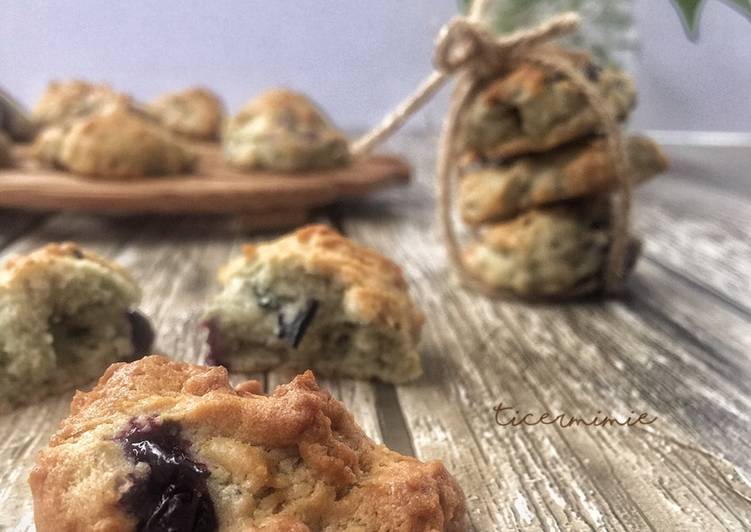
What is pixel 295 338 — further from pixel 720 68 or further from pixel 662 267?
pixel 720 68

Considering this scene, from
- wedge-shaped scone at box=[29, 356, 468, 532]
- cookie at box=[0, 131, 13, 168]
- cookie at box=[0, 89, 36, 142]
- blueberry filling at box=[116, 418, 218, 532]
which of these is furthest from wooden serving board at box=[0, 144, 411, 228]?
blueberry filling at box=[116, 418, 218, 532]

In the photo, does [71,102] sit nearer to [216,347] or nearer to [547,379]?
[216,347]

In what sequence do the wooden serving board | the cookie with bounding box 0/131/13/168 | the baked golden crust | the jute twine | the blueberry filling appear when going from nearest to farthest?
the blueberry filling
the baked golden crust
the jute twine
the wooden serving board
the cookie with bounding box 0/131/13/168

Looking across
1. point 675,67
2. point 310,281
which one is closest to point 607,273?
point 310,281

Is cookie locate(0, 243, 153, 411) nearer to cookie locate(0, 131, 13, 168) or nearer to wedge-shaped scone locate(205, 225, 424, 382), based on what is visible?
wedge-shaped scone locate(205, 225, 424, 382)

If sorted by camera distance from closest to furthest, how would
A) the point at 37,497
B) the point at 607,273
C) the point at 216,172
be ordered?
the point at 37,497 < the point at 607,273 < the point at 216,172
